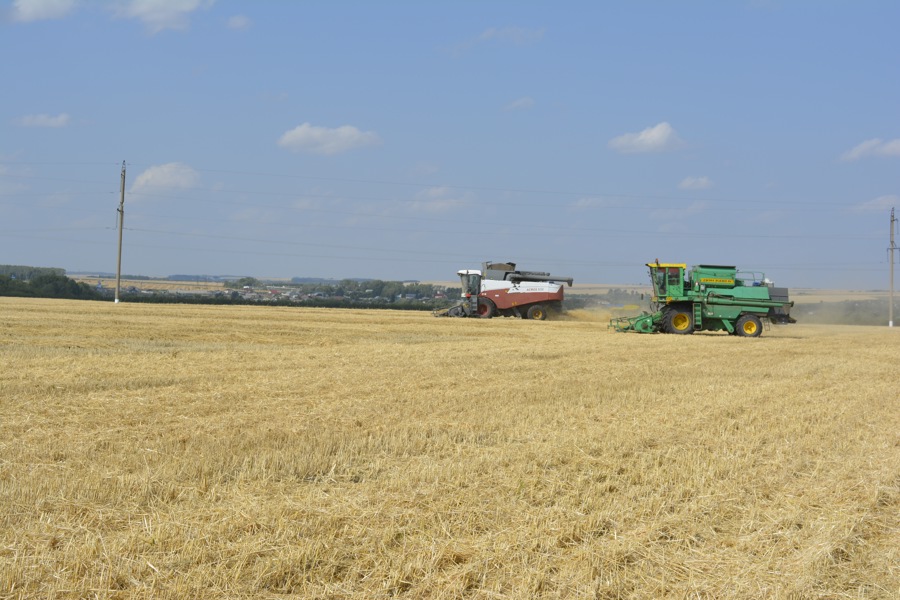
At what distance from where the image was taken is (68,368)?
12.4 m

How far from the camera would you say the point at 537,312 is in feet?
116

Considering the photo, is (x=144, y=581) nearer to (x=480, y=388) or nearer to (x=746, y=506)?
(x=746, y=506)

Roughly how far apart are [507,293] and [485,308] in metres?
1.15

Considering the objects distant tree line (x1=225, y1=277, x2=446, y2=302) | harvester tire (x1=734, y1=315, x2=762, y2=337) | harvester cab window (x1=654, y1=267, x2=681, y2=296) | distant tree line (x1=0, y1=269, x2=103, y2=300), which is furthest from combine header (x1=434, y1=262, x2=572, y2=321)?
distant tree line (x1=225, y1=277, x2=446, y2=302)

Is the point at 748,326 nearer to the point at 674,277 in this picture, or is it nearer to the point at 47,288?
the point at 674,277

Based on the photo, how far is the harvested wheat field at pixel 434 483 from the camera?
14.9 ft

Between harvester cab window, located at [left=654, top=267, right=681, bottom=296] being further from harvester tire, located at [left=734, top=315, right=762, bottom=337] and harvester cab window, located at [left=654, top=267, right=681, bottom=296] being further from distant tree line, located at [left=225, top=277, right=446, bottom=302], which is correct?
distant tree line, located at [left=225, top=277, right=446, bottom=302]

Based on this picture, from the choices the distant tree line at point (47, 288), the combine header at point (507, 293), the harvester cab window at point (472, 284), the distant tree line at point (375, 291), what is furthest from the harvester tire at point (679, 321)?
the distant tree line at point (375, 291)

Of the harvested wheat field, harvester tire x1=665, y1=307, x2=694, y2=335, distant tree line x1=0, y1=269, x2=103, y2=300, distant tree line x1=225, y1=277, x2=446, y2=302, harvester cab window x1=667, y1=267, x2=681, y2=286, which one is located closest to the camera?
the harvested wheat field

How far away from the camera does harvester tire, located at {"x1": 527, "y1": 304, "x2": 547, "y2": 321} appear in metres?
35.2

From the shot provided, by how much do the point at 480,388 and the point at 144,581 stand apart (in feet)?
26.3

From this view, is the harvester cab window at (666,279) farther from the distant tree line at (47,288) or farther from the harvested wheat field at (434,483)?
the distant tree line at (47,288)

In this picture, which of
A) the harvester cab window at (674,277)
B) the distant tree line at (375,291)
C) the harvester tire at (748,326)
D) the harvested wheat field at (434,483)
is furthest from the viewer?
the distant tree line at (375,291)

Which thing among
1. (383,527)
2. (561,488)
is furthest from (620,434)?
(383,527)
